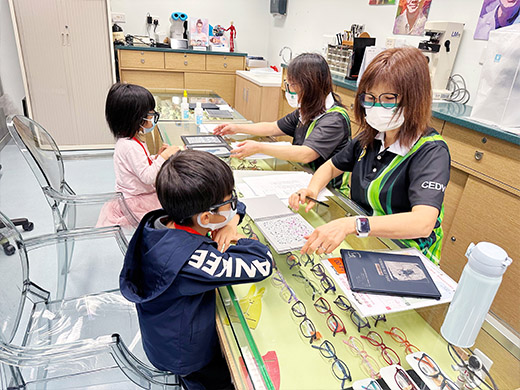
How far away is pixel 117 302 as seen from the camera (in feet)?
4.41

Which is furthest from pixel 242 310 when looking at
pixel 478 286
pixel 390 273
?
pixel 478 286

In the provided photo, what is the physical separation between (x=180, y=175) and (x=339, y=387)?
573 mm

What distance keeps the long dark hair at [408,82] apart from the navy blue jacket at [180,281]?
0.66 m

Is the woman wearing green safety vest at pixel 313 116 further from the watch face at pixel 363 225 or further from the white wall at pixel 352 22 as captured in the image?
the white wall at pixel 352 22

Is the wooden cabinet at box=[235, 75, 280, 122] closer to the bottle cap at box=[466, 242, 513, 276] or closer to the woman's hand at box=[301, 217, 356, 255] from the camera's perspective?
the woman's hand at box=[301, 217, 356, 255]

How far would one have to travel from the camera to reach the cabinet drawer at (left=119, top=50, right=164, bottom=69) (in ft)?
13.1

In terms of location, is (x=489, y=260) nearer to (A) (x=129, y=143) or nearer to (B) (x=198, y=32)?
(A) (x=129, y=143)

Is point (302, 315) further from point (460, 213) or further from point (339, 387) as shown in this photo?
point (460, 213)

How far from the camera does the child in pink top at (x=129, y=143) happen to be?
1685 mm

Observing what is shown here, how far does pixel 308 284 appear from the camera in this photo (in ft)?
3.11

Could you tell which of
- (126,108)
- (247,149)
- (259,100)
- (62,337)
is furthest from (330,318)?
(259,100)

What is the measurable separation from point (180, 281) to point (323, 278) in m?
0.37

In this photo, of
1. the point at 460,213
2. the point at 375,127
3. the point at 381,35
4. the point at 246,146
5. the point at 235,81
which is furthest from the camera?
the point at 235,81

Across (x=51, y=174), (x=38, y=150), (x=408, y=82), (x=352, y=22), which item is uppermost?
(x=352, y=22)
